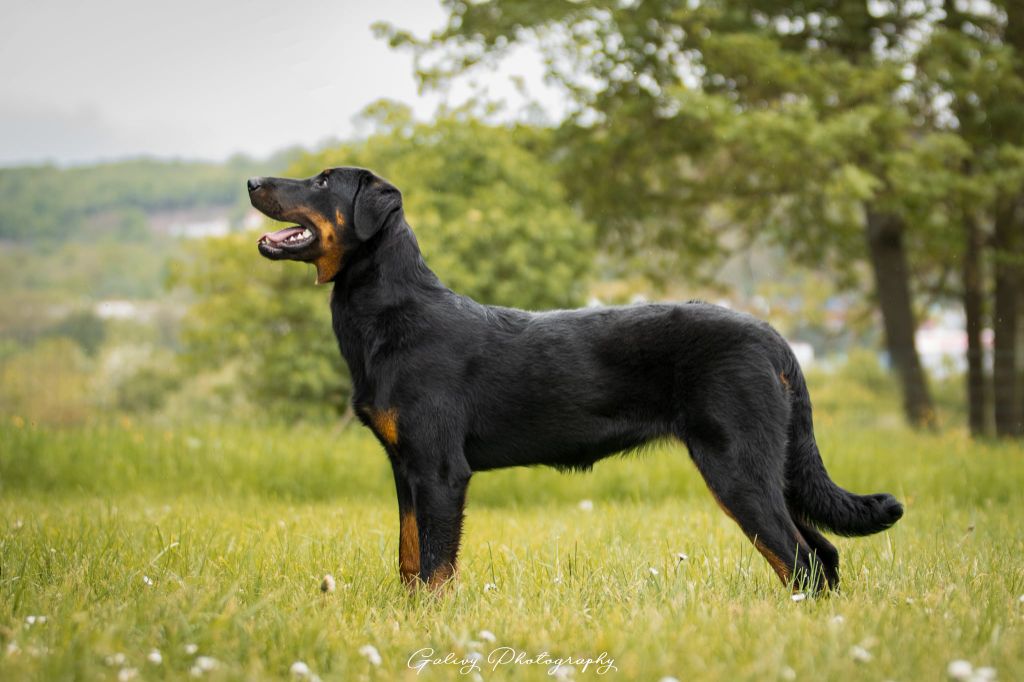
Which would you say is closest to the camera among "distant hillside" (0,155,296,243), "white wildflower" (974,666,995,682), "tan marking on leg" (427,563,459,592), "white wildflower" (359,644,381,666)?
"white wildflower" (974,666,995,682)

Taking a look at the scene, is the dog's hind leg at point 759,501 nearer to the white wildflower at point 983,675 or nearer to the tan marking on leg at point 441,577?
the tan marking on leg at point 441,577

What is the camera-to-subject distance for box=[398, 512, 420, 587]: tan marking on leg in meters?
4.00

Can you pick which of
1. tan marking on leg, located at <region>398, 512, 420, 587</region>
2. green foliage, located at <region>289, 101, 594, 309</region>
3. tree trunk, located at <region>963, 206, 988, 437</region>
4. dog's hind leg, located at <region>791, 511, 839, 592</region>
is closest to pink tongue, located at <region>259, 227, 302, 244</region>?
tan marking on leg, located at <region>398, 512, 420, 587</region>

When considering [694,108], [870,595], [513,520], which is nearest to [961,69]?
[694,108]

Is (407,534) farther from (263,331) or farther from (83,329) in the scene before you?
(83,329)

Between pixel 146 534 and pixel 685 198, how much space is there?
32.0ft

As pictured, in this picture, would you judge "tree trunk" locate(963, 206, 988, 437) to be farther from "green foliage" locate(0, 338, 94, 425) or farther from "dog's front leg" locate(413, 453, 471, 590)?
"green foliage" locate(0, 338, 94, 425)

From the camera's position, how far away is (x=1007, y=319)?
12953mm

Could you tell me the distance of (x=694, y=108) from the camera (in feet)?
32.3

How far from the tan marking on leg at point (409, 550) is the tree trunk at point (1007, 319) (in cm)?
1025

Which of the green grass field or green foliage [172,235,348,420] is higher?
the green grass field

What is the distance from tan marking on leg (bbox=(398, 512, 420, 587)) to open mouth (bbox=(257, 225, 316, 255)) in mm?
1274

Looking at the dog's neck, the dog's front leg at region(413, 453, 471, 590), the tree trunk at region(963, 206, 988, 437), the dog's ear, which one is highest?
the dog's ear

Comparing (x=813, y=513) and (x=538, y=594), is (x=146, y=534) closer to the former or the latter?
(x=538, y=594)
